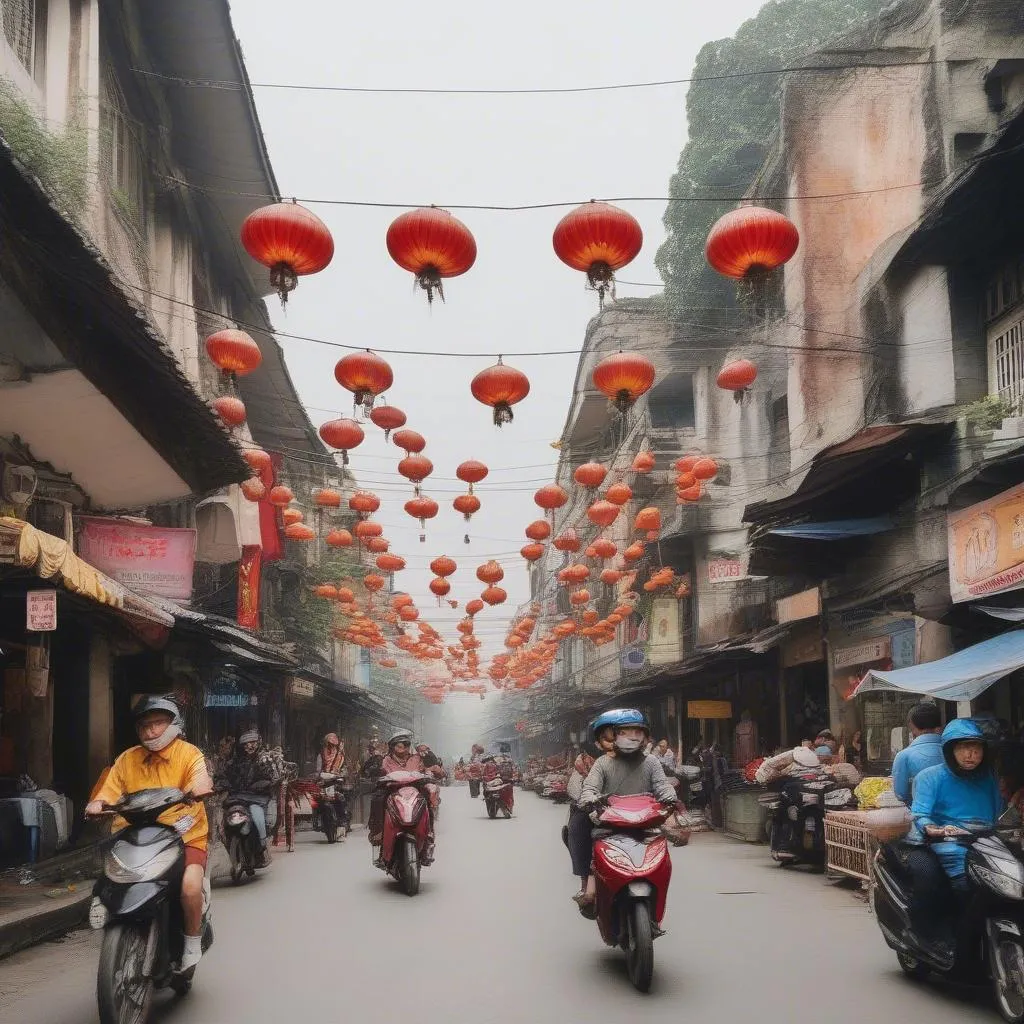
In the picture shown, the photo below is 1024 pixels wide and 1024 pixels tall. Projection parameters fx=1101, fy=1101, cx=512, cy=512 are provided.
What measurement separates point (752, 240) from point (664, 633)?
24.4 metres

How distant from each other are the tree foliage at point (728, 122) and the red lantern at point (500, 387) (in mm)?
20620

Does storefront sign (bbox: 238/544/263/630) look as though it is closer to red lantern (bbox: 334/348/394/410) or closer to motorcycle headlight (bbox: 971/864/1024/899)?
red lantern (bbox: 334/348/394/410)

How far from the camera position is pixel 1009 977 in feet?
17.8

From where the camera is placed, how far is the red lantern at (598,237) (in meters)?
9.59

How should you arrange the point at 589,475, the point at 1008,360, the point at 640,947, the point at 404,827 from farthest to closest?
the point at 589,475 < the point at 1008,360 < the point at 404,827 < the point at 640,947

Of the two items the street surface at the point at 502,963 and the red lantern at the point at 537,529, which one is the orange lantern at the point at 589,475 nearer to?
the red lantern at the point at 537,529

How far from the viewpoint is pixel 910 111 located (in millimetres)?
18219

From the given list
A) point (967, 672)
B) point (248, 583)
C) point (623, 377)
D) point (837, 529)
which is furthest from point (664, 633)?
point (967, 672)

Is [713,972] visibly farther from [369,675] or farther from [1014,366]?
[369,675]

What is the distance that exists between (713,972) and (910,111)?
1570 centimetres

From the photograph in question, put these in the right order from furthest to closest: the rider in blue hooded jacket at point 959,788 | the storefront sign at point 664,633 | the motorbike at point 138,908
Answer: the storefront sign at point 664,633, the rider in blue hooded jacket at point 959,788, the motorbike at point 138,908

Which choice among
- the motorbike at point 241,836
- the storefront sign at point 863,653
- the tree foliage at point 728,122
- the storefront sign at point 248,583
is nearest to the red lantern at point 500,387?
the motorbike at point 241,836

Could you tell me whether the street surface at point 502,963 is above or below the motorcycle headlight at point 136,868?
below

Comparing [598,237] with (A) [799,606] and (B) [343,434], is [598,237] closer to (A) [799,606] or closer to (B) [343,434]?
(B) [343,434]
